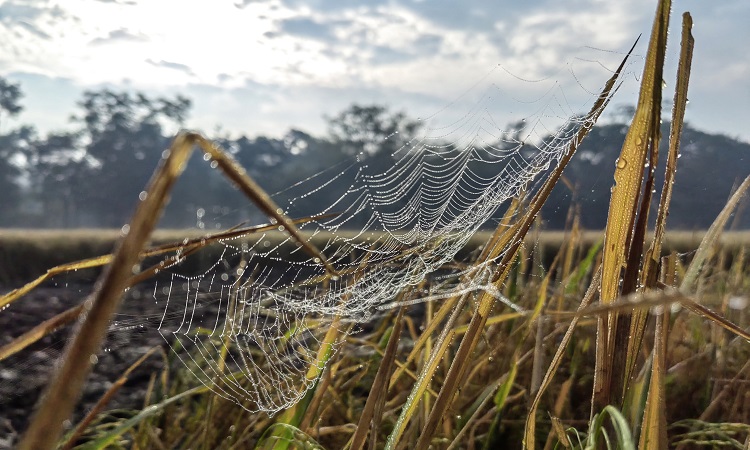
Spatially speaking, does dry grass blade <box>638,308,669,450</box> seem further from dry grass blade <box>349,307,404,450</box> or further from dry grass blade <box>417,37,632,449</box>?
dry grass blade <box>349,307,404,450</box>

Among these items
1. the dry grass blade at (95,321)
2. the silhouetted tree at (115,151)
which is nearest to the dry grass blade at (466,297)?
the dry grass blade at (95,321)

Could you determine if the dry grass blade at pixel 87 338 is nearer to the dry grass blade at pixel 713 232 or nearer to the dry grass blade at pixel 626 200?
the dry grass blade at pixel 626 200

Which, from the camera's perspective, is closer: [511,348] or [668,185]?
[668,185]

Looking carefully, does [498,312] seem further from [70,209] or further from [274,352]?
[70,209]

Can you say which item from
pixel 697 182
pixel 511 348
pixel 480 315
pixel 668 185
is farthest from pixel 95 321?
pixel 697 182

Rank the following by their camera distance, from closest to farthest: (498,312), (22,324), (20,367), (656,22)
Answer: (656,22)
(498,312)
(20,367)
(22,324)

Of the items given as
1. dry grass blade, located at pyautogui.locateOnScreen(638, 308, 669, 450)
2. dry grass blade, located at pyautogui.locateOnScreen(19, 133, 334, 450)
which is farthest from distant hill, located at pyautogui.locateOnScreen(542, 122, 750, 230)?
dry grass blade, located at pyautogui.locateOnScreen(19, 133, 334, 450)

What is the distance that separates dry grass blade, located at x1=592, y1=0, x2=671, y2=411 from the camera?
0.78 meters

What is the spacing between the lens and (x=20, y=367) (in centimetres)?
405

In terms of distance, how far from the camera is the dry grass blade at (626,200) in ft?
2.55

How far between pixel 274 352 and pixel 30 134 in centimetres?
6454

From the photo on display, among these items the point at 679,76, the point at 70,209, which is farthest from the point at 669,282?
the point at 70,209

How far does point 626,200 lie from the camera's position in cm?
84

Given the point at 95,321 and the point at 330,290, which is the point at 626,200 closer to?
the point at 95,321
